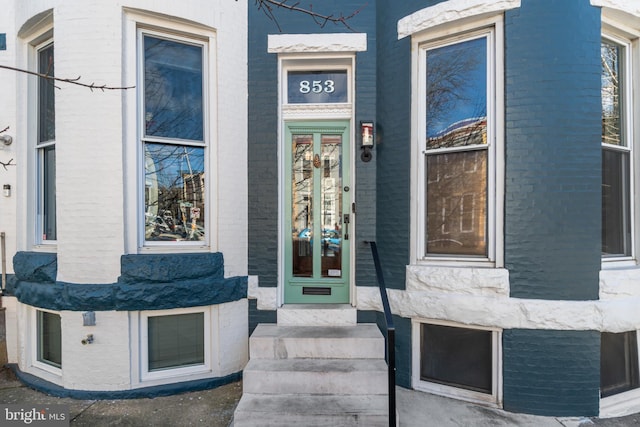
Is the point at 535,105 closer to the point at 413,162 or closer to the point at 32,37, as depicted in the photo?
the point at 413,162

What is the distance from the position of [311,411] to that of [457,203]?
245 cm

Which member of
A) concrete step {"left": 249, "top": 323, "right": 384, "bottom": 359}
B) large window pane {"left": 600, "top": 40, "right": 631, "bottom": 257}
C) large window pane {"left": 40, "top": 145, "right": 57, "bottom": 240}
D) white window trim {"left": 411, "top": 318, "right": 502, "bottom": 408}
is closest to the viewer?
white window trim {"left": 411, "top": 318, "right": 502, "bottom": 408}

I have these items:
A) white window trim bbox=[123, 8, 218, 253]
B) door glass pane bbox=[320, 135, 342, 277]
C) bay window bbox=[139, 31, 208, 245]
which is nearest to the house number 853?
door glass pane bbox=[320, 135, 342, 277]

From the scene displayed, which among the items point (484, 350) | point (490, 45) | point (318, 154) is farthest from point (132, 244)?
point (490, 45)

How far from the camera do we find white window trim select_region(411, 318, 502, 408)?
11.5 ft

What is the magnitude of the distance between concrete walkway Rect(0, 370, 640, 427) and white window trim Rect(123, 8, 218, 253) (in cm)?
156

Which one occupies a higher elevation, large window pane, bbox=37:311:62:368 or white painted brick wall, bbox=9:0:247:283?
white painted brick wall, bbox=9:0:247:283

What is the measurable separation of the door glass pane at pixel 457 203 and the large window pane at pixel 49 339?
14.2 ft

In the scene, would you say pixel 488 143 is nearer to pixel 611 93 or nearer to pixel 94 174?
pixel 611 93

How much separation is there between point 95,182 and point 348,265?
2908 mm

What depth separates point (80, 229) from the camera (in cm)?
374

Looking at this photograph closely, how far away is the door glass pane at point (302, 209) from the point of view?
14.3ft

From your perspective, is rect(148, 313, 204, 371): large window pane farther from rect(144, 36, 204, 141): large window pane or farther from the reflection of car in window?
rect(144, 36, 204, 141): large window pane

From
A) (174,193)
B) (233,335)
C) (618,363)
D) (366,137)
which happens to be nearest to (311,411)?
(233,335)
